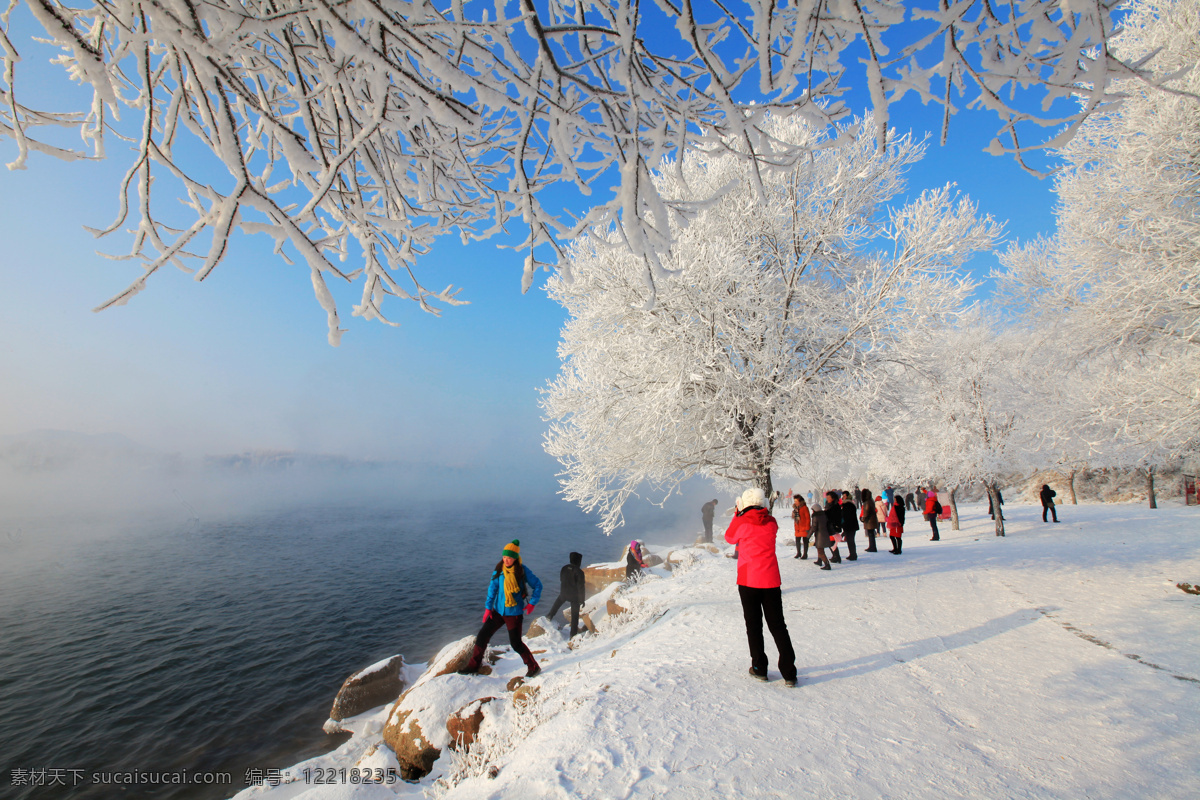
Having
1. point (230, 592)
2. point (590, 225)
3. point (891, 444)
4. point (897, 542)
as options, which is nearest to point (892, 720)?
point (590, 225)

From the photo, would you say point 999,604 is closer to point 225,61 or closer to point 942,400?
point 225,61

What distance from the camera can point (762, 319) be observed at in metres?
6.59

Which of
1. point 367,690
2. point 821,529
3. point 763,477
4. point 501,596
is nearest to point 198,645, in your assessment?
point 367,690

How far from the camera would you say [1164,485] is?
22984 mm

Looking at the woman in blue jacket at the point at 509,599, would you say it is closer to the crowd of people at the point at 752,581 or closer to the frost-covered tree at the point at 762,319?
the crowd of people at the point at 752,581

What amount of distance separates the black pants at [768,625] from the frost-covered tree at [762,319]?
9.88 feet

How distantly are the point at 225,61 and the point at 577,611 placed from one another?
8.69 meters

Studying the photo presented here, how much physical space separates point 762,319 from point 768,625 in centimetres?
447

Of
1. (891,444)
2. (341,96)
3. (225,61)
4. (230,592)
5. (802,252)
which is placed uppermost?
(802,252)

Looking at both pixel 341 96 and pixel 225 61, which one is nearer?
pixel 225 61

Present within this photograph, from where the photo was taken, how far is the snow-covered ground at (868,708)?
2398 millimetres

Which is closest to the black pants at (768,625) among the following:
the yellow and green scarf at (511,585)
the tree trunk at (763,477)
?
the yellow and green scarf at (511,585)

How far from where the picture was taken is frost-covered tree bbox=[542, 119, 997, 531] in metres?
6.32

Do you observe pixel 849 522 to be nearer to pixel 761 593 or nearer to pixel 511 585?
pixel 761 593
